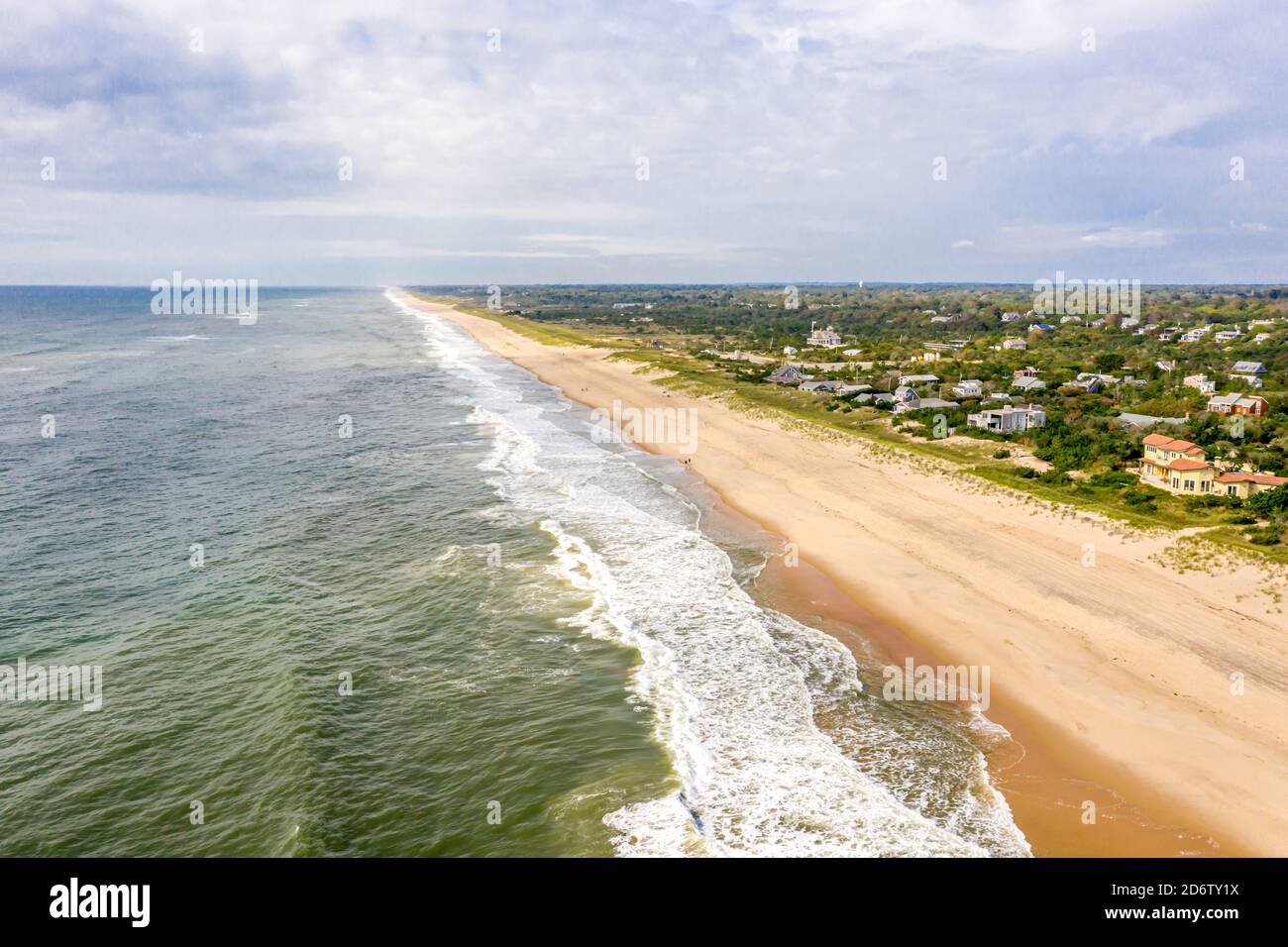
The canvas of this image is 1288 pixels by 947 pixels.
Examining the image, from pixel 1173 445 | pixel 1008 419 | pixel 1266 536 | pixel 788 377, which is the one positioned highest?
pixel 788 377

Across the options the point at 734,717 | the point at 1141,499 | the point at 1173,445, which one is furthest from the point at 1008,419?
the point at 734,717

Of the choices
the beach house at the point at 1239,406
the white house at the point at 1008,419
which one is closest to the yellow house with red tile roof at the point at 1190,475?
the white house at the point at 1008,419

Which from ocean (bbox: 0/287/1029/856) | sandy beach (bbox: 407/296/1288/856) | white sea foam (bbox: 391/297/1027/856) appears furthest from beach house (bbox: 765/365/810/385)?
white sea foam (bbox: 391/297/1027/856)

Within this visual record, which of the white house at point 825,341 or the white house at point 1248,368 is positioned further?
the white house at point 825,341

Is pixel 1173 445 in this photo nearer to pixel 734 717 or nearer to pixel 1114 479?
pixel 1114 479

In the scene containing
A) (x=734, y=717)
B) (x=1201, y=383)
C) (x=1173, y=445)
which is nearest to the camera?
(x=734, y=717)

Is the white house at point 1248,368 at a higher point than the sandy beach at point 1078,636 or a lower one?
higher

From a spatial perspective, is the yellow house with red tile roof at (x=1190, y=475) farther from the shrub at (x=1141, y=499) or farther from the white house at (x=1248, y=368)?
the white house at (x=1248, y=368)
